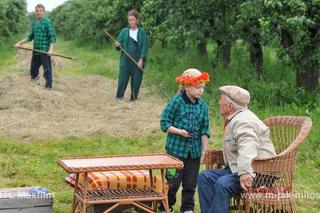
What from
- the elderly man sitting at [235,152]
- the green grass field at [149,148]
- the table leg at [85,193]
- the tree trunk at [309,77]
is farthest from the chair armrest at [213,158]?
the tree trunk at [309,77]

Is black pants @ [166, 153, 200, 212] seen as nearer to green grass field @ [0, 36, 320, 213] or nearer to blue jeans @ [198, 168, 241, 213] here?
green grass field @ [0, 36, 320, 213]

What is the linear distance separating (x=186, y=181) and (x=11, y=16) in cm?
2860

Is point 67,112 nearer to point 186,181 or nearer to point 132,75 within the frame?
point 132,75

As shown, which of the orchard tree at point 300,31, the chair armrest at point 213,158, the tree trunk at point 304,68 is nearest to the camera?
the chair armrest at point 213,158

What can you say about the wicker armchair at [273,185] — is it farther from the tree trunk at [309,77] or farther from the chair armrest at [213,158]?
the tree trunk at [309,77]

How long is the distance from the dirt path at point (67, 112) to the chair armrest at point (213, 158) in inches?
164

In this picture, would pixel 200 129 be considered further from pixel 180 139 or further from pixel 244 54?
pixel 244 54

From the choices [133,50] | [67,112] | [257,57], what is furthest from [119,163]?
[257,57]

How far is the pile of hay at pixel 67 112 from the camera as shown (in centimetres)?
1005

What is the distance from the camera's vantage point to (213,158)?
5.89 meters

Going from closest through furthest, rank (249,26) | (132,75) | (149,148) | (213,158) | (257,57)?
(213,158), (149,148), (132,75), (249,26), (257,57)

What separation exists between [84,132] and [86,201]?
15.6 feet

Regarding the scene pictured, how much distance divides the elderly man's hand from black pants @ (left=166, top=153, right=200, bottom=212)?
3.41ft

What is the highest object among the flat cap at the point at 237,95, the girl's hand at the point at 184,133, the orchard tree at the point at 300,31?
the orchard tree at the point at 300,31
